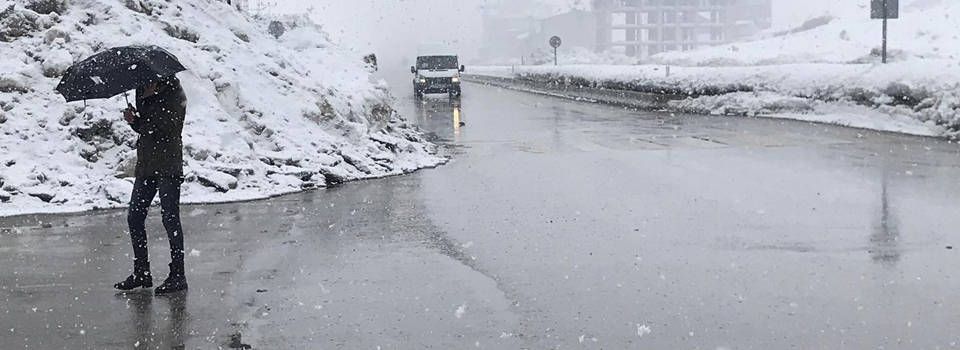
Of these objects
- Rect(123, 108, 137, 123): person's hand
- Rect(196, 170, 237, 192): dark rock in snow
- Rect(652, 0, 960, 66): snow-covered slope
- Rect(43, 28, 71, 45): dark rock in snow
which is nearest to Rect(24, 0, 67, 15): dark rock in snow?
Rect(43, 28, 71, 45): dark rock in snow

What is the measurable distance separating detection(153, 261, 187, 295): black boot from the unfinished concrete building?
117467 millimetres

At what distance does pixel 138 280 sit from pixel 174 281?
32 centimetres

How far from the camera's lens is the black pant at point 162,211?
22.5 feet

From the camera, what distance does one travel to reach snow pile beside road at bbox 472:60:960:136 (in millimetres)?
18828

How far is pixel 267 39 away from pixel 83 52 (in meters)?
5.47

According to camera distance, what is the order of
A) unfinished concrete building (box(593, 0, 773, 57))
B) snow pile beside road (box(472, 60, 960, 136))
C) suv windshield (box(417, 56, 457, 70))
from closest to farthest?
snow pile beside road (box(472, 60, 960, 136)) < suv windshield (box(417, 56, 457, 70)) < unfinished concrete building (box(593, 0, 773, 57))

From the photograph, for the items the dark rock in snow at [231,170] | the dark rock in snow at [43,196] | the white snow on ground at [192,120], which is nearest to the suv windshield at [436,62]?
the white snow on ground at [192,120]

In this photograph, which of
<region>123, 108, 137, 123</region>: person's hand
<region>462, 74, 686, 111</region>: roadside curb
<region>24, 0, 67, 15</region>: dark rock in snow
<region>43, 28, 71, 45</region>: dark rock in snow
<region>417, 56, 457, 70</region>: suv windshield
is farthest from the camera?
<region>417, 56, 457, 70</region>: suv windshield

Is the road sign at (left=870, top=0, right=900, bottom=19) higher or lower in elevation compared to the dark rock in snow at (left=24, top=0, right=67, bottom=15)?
higher

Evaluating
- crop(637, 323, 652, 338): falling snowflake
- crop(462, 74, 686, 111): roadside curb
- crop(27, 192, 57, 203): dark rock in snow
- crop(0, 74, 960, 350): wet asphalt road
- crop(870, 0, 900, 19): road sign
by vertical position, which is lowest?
crop(637, 323, 652, 338): falling snowflake

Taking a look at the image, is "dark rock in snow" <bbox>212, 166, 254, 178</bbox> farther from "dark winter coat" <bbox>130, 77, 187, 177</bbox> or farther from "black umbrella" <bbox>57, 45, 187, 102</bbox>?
"dark winter coat" <bbox>130, 77, 187, 177</bbox>

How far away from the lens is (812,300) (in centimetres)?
608

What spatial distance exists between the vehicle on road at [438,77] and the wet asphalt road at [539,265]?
28214 millimetres

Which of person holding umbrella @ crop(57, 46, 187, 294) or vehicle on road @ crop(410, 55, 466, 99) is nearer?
person holding umbrella @ crop(57, 46, 187, 294)
